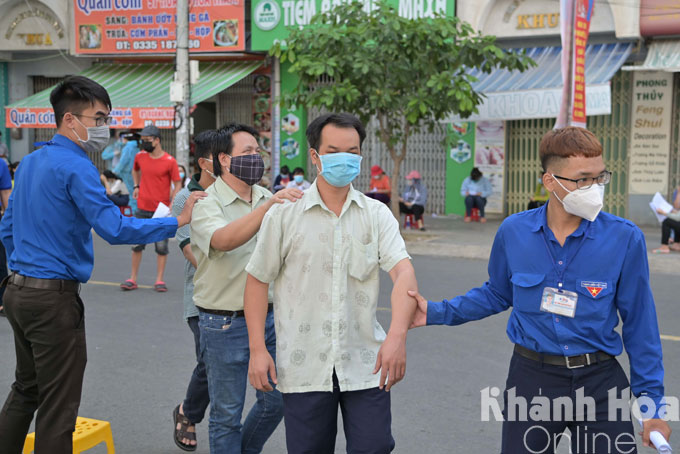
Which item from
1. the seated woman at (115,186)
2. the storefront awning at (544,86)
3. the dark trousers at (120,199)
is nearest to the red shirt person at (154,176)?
the dark trousers at (120,199)

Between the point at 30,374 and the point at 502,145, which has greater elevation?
the point at 502,145

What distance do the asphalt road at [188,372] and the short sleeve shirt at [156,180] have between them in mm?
1124

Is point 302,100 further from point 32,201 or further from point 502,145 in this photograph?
point 32,201

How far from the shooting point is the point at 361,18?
13.9 metres

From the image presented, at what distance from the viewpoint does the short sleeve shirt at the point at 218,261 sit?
151 inches

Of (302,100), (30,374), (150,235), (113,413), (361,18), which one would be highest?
(361,18)

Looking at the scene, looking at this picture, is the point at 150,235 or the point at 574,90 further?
the point at 574,90

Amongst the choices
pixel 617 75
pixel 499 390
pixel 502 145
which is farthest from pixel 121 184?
pixel 499 390

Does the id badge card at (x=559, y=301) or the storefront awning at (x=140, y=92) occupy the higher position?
the storefront awning at (x=140, y=92)

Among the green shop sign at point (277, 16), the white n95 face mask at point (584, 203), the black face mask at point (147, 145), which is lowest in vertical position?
the white n95 face mask at point (584, 203)

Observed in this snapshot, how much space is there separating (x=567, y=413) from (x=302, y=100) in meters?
11.6

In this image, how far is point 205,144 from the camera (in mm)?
4402

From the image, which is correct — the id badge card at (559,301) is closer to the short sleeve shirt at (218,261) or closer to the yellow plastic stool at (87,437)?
the short sleeve shirt at (218,261)

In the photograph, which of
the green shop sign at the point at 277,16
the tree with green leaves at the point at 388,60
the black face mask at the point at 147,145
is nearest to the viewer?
the black face mask at the point at 147,145
